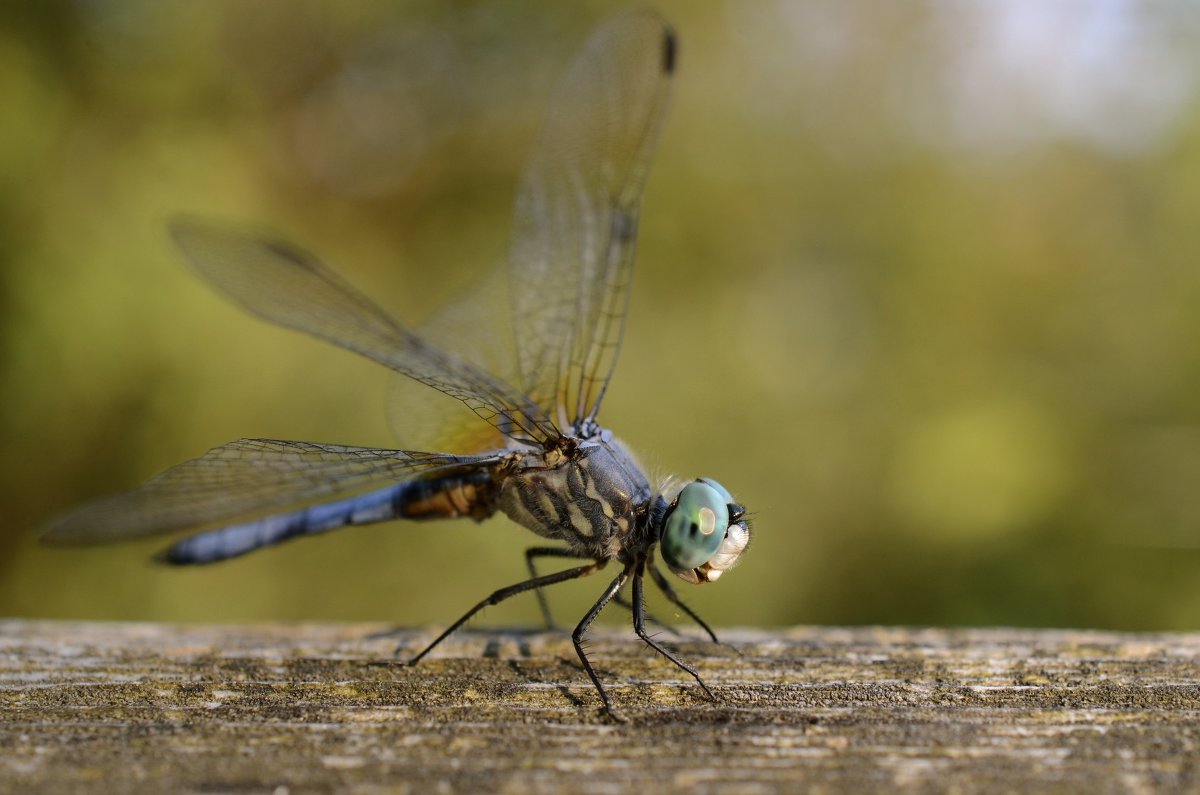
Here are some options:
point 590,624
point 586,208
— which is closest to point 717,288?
point 586,208

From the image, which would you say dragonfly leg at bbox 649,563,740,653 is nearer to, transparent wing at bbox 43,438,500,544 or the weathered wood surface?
the weathered wood surface

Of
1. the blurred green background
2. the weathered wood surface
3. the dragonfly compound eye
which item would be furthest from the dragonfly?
the blurred green background

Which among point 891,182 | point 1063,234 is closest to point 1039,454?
point 1063,234

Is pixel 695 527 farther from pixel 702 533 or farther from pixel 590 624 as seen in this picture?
pixel 590 624

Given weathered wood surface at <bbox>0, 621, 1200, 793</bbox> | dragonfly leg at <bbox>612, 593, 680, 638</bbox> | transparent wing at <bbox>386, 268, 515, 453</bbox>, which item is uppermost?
transparent wing at <bbox>386, 268, 515, 453</bbox>

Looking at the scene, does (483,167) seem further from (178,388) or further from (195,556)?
(195,556)

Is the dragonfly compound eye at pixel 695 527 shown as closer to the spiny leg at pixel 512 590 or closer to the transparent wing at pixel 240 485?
the spiny leg at pixel 512 590
